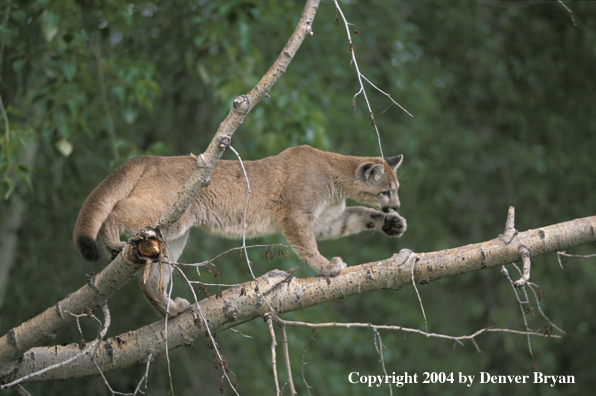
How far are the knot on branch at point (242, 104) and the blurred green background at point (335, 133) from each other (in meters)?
2.25

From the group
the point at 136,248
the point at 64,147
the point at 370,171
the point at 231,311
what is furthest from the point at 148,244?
the point at 370,171

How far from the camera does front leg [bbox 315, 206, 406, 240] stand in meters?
5.00

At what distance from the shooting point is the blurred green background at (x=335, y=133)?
5355 mm

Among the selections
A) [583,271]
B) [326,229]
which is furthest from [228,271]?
[583,271]

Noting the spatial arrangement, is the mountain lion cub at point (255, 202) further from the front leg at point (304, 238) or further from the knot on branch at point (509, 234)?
the knot on branch at point (509, 234)

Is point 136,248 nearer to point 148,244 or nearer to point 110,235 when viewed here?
point 148,244

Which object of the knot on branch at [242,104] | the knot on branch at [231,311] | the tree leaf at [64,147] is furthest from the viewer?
the tree leaf at [64,147]

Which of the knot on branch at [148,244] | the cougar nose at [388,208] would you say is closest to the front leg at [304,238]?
the cougar nose at [388,208]

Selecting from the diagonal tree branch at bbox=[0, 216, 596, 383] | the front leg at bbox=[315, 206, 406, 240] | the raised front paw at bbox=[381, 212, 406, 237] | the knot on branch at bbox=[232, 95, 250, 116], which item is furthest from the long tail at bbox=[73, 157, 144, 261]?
the raised front paw at bbox=[381, 212, 406, 237]

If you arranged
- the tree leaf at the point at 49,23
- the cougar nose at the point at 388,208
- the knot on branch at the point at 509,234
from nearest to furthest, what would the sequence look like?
1. the knot on branch at the point at 509,234
2. the tree leaf at the point at 49,23
3. the cougar nose at the point at 388,208

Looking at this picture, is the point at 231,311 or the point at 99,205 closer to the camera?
the point at 231,311

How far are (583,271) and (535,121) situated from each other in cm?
233

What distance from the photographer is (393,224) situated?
499cm

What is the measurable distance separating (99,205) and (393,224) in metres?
2.46
